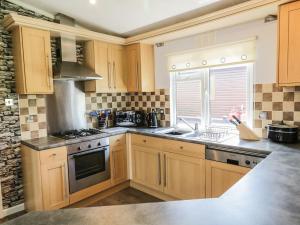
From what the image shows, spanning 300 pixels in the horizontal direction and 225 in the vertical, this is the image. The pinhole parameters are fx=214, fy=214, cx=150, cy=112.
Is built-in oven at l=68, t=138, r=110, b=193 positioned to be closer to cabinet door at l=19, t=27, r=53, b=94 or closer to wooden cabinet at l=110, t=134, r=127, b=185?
wooden cabinet at l=110, t=134, r=127, b=185

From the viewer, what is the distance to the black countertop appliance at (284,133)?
6.76 ft

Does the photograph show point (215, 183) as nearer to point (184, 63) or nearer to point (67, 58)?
point (184, 63)

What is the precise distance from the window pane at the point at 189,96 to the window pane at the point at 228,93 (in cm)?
20

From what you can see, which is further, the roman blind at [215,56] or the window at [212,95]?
the window at [212,95]

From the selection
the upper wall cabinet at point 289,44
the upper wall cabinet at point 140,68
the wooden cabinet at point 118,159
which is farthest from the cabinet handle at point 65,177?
the upper wall cabinet at point 289,44

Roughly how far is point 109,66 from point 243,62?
1.87m

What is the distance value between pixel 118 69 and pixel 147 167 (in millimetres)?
1566

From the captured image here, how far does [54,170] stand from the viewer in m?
2.40

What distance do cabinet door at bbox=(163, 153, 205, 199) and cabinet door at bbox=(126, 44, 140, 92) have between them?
1276mm

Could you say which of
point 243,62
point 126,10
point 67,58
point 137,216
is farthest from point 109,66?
point 137,216

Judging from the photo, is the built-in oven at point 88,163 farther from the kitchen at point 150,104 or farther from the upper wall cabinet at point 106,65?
the upper wall cabinet at point 106,65

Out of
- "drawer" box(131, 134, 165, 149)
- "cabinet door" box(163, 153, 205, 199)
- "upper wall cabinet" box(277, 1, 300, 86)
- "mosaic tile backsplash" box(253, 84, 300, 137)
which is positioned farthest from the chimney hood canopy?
"upper wall cabinet" box(277, 1, 300, 86)

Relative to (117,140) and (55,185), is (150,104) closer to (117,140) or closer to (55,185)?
(117,140)

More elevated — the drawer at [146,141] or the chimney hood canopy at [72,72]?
the chimney hood canopy at [72,72]
